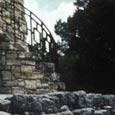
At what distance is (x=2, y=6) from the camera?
1316cm

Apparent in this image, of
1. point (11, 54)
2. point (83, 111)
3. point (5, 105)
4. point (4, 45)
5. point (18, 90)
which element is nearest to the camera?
point (5, 105)

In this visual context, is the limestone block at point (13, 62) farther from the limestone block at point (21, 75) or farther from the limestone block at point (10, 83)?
the limestone block at point (10, 83)

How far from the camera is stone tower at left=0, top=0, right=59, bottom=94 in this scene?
37.8 ft

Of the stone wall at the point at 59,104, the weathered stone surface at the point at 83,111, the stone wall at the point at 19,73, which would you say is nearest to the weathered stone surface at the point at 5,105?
the stone wall at the point at 59,104

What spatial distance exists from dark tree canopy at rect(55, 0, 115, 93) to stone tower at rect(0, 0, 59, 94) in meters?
14.3

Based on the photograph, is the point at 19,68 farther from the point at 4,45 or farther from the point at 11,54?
the point at 4,45

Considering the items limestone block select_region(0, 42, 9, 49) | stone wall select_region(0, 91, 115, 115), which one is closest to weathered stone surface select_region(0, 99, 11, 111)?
stone wall select_region(0, 91, 115, 115)

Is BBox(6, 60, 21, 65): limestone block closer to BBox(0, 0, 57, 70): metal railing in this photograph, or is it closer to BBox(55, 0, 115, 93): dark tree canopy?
BBox(0, 0, 57, 70): metal railing

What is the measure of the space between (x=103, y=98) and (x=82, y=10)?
2391 centimetres

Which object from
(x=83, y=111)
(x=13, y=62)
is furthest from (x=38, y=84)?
(x=83, y=111)

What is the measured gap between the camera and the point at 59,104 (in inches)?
316

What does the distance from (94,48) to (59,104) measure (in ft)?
68.9

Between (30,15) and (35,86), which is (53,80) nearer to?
(35,86)

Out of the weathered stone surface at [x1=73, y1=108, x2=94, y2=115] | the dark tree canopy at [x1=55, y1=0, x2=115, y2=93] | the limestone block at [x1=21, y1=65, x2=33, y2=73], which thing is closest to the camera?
the weathered stone surface at [x1=73, y1=108, x2=94, y2=115]
